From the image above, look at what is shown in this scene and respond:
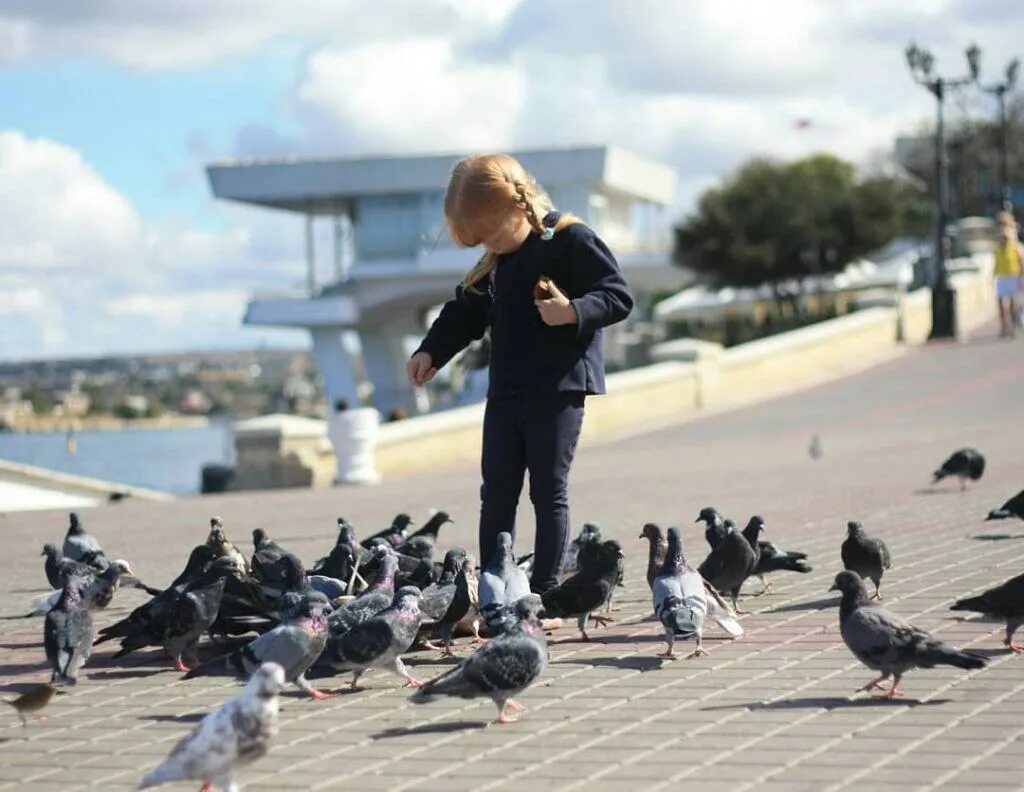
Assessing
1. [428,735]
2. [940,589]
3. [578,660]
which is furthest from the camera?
[940,589]

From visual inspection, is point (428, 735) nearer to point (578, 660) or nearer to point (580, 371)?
point (578, 660)

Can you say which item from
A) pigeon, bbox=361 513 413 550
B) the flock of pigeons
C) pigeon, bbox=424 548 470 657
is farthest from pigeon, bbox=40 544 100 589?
pigeon, bbox=424 548 470 657

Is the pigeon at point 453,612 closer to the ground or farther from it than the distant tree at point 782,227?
closer to the ground

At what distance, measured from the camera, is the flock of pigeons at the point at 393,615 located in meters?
6.04

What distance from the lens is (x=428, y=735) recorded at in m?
6.04

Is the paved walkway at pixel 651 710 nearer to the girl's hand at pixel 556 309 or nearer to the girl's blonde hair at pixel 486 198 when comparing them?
the girl's hand at pixel 556 309

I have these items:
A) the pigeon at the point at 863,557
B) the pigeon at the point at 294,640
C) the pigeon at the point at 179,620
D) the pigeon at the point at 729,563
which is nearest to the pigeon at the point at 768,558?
the pigeon at the point at 863,557

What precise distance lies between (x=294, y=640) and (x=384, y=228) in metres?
71.0

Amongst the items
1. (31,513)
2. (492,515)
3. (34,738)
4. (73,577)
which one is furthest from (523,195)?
(31,513)

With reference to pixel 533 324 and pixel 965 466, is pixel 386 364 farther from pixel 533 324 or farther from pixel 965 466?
pixel 533 324

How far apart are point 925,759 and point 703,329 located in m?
52.9

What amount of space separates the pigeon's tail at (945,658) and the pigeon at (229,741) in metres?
2.47

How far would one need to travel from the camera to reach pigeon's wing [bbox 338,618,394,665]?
6.66 m

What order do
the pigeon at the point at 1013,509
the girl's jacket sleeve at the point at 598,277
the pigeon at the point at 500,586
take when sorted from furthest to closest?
the pigeon at the point at 1013,509
the girl's jacket sleeve at the point at 598,277
the pigeon at the point at 500,586
